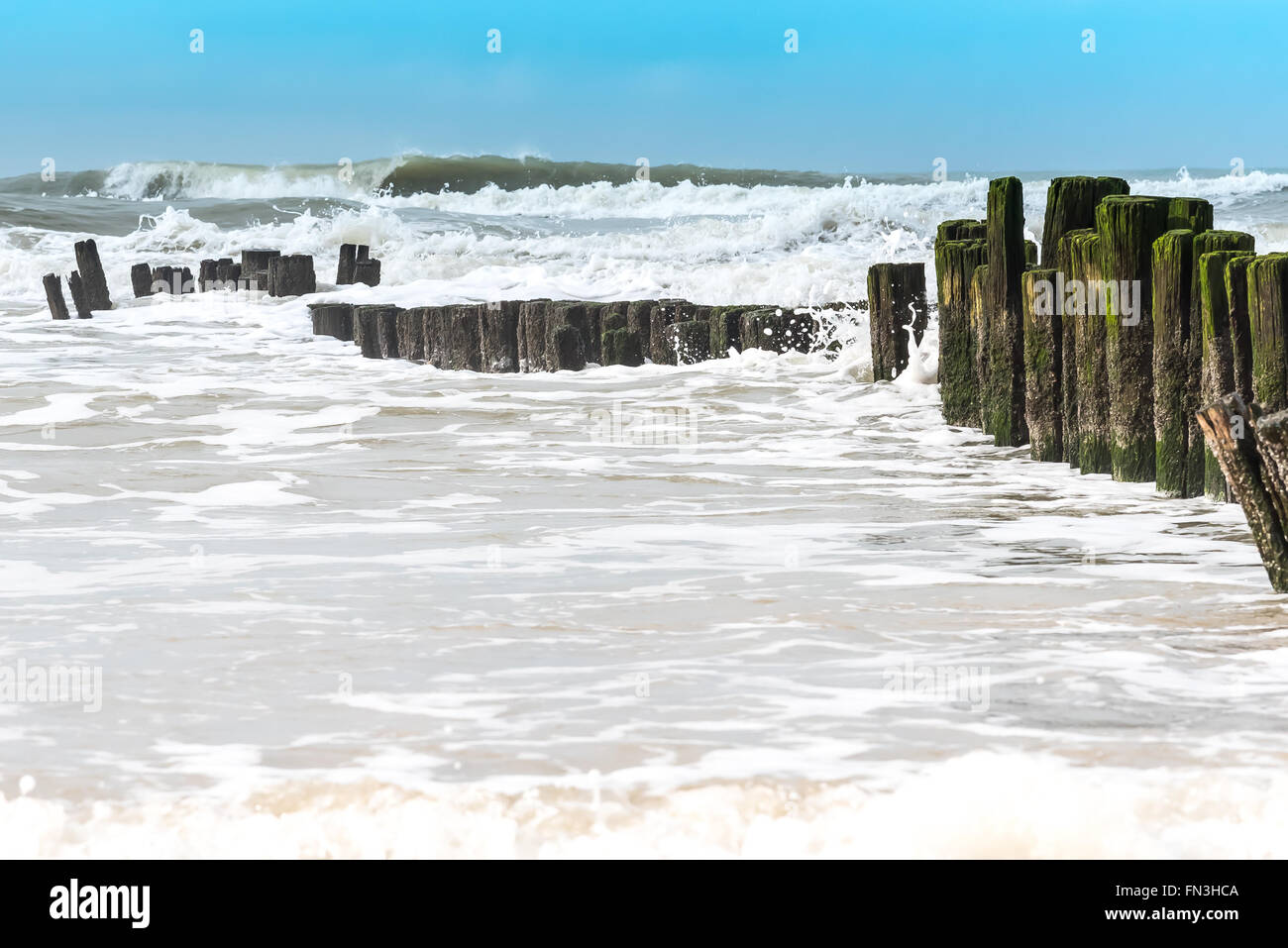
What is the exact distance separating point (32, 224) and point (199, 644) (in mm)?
27321

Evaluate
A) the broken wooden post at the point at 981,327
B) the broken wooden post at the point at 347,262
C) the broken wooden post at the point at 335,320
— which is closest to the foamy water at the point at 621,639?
the broken wooden post at the point at 981,327

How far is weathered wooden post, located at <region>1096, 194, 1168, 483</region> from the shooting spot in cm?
586

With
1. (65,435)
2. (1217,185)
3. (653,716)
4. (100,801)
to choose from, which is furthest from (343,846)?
(1217,185)

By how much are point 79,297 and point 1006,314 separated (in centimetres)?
1240

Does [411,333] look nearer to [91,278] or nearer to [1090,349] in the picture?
[91,278]

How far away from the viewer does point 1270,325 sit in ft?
16.3

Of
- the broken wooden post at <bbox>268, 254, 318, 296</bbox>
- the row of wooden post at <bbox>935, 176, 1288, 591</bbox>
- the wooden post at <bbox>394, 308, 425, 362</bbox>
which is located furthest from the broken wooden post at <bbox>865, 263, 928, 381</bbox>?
the broken wooden post at <bbox>268, 254, 318, 296</bbox>

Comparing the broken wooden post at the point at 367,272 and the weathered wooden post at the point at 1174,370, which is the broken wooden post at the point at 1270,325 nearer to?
the weathered wooden post at the point at 1174,370

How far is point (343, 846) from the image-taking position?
2.69 m

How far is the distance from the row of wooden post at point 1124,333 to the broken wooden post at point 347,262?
424 inches

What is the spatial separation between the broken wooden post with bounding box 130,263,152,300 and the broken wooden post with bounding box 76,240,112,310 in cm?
75

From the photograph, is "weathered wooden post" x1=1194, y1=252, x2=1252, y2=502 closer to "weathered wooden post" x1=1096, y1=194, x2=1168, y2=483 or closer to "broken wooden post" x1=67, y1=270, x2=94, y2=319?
"weathered wooden post" x1=1096, y1=194, x2=1168, y2=483

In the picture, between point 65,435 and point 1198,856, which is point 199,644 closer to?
point 1198,856
